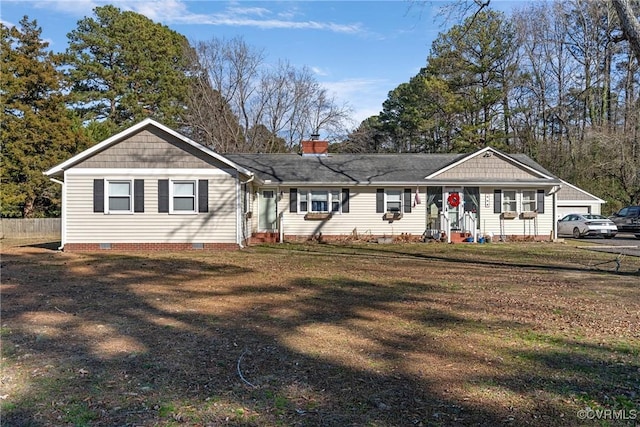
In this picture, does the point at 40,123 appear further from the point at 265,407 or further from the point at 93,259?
the point at 265,407

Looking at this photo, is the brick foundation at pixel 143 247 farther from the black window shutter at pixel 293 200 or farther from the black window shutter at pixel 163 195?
the black window shutter at pixel 293 200

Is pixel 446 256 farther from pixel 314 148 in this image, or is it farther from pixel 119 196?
pixel 119 196

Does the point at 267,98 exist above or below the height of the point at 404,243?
above

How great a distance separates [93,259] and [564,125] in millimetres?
33592

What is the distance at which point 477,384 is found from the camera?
13.4 feet

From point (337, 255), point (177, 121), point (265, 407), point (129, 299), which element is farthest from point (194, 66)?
point (265, 407)

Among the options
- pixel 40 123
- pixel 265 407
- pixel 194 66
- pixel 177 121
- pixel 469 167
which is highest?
pixel 194 66

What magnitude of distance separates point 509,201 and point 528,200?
0.85 meters

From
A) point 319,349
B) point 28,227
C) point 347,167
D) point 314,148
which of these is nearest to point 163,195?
point 347,167

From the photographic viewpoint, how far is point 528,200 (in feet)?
66.7

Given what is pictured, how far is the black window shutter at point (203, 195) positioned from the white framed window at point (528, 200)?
1344cm

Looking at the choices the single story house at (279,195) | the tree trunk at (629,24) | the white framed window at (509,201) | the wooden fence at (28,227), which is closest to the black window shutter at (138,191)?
the single story house at (279,195)

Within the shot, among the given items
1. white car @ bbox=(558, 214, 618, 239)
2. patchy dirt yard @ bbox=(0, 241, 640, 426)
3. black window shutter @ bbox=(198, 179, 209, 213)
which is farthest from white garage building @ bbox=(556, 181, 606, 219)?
black window shutter @ bbox=(198, 179, 209, 213)

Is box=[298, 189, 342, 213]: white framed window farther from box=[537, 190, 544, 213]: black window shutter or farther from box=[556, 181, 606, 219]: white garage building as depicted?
box=[556, 181, 606, 219]: white garage building
